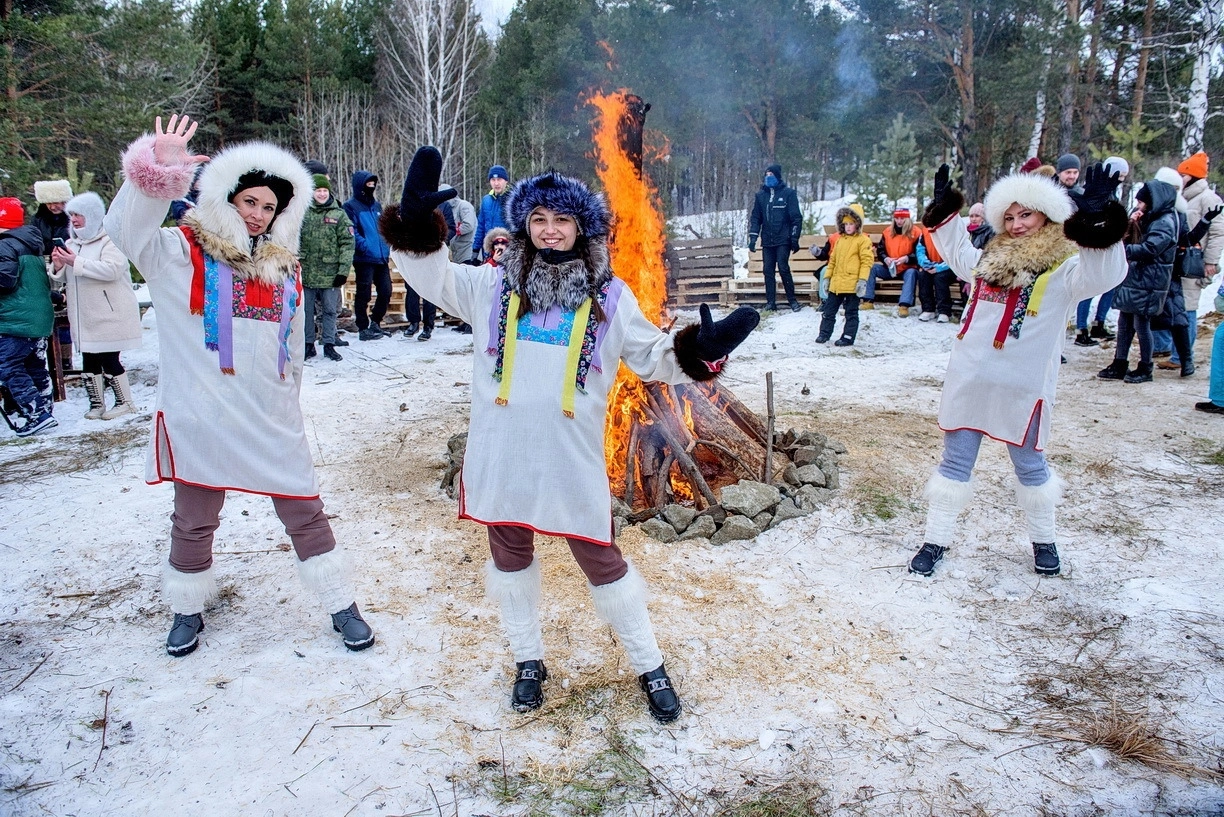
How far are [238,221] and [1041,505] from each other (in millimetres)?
4131

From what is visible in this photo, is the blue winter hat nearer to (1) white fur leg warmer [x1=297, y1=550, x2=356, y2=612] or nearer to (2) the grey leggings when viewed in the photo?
(1) white fur leg warmer [x1=297, y1=550, x2=356, y2=612]

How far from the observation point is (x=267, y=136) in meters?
28.2

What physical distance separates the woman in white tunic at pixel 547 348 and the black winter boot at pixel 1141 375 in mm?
7351

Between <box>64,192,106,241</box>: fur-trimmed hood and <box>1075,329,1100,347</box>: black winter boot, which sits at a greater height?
<box>64,192,106,241</box>: fur-trimmed hood

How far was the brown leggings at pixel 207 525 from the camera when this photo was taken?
3.26 meters

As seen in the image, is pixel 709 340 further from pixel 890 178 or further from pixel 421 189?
pixel 890 178

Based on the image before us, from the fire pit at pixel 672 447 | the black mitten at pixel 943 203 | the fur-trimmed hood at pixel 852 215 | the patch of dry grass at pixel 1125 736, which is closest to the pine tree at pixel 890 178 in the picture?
the fur-trimmed hood at pixel 852 215

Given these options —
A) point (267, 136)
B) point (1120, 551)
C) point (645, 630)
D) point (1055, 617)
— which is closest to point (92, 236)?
point (645, 630)

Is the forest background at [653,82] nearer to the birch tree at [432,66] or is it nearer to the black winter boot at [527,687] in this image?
the birch tree at [432,66]

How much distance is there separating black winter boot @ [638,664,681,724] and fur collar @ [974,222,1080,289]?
2.55 m

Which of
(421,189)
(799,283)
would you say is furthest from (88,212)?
(799,283)

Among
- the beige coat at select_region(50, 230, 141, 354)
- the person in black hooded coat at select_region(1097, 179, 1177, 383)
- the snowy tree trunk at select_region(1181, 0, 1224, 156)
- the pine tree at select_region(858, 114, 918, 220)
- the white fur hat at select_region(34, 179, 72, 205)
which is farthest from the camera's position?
the pine tree at select_region(858, 114, 918, 220)

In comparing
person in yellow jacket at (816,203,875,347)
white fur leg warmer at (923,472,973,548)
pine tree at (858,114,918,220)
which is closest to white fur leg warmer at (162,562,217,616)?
white fur leg warmer at (923,472,973,548)

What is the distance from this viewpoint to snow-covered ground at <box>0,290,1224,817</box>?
2619 mm
